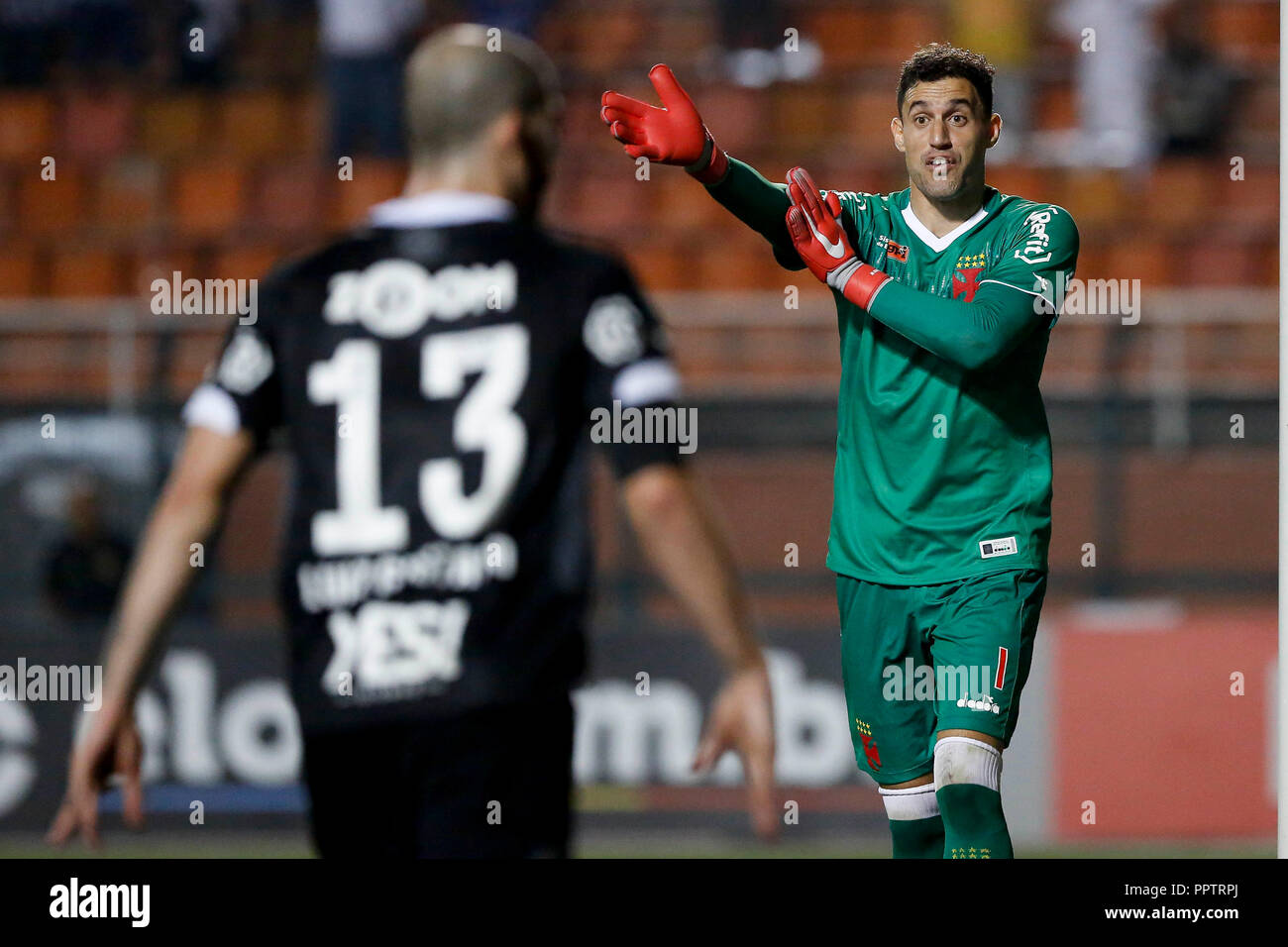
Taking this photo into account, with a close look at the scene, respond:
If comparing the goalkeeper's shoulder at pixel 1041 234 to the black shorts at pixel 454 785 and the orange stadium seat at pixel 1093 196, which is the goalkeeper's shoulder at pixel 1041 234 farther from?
the orange stadium seat at pixel 1093 196

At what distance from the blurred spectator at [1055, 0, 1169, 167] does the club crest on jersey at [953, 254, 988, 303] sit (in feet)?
24.3

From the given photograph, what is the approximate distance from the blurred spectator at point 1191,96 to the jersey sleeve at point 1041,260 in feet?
25.0

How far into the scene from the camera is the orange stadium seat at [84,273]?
36.1 ft

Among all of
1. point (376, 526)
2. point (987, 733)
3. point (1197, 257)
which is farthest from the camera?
point (1197, 257)

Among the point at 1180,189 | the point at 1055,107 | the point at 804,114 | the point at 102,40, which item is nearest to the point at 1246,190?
the point at 1180,189

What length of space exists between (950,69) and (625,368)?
131 cm

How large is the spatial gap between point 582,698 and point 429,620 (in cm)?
543

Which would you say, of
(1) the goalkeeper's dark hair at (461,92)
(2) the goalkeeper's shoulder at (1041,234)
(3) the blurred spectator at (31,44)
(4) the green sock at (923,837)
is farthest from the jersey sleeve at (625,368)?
(3) the blurred spectator at (31,44)

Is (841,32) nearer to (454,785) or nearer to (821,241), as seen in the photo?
(821,241)

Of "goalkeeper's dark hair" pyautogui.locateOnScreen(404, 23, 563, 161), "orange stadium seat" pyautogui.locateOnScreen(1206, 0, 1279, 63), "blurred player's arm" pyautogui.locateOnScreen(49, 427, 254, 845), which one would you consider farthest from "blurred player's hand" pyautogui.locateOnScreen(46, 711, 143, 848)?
"orange stadium seat" pyautogui.locateOnScreen(1206, 0, 1279, 63)

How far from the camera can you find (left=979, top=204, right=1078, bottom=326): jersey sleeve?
379 centimetres

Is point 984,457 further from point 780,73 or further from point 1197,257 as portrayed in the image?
point 780,73

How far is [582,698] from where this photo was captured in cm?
834
